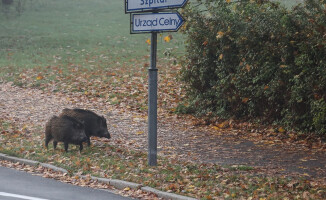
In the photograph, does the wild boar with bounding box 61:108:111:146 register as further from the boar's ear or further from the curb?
the curb

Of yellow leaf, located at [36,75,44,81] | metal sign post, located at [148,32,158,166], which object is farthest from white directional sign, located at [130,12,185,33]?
yellow leaf, located at [36,75,44,81]

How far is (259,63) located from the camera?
44.9 ft

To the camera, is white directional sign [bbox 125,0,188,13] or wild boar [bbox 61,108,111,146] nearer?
white directional sign [bbox 125,0,188,13]

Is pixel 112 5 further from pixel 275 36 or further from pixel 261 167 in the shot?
pixel 261 167

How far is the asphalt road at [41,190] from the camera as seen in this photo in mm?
8359

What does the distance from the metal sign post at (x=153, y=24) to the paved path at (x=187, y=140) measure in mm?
1323

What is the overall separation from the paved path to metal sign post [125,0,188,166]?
1.32 meters

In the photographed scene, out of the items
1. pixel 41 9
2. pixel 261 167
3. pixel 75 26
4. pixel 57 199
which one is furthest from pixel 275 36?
pixel 41 9

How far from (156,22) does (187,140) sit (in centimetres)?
401

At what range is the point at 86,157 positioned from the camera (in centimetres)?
1113

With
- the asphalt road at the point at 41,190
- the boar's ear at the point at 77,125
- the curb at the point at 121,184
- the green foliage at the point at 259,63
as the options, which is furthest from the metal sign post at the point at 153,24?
the green foliage at the point at 259,63

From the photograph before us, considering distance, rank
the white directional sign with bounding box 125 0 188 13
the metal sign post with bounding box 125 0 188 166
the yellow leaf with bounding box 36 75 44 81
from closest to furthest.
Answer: the white directional sign with bounding box 125 0 188 13 → the metal sign post with bounding box 125 0 188 166 → the yellow leaf with bounding box 36 75 44 81

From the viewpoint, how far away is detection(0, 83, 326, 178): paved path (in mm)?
10922

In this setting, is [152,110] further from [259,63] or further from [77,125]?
[259,63]
